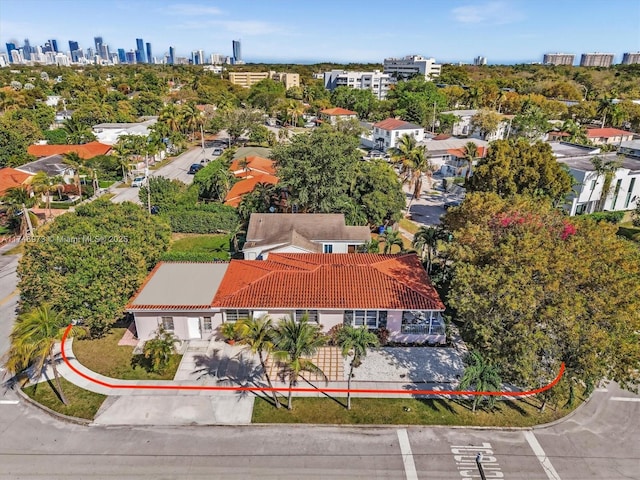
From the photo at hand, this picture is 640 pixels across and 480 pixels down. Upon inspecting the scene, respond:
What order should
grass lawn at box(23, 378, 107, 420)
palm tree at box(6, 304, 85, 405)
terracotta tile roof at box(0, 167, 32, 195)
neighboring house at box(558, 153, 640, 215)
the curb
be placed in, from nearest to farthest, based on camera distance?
1. palm tree at box(6, 304, 85, 405)
2. the curb
3. grass lawn at box(23, 378, 107, 420)
4. neighboring house at box(558, 153, 640, 215)
5. terracotta tile roof at box(0, 167, 32, 195)

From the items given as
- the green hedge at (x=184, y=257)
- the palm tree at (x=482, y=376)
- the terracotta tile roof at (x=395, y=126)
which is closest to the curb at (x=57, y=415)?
the green hedge at (x=184, y=257)

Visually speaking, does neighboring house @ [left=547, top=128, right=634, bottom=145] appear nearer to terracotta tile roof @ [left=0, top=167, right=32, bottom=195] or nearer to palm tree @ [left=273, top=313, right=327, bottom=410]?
palm tree @ [left=273, top=313, right=327, bottom=410]

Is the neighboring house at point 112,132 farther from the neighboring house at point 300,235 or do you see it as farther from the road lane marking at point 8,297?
the neighboring house at point 300,235

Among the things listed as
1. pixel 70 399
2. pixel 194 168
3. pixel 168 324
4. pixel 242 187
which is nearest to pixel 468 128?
pixel 194 168

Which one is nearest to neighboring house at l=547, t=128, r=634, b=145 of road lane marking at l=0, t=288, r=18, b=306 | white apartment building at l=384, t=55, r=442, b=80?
road lane marking at l=0, t=288, r=18, b=306

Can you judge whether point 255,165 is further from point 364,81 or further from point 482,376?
point 364,81

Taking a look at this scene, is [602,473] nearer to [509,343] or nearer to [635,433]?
[635,433]
